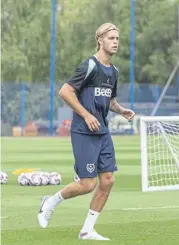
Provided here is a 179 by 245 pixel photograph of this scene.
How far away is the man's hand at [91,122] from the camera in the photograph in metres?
9.84

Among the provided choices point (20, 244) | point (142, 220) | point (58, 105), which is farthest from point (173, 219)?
point (58, 105)

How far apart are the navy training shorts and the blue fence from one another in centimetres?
4253

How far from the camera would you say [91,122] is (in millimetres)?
9844

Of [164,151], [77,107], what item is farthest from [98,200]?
[164,151]

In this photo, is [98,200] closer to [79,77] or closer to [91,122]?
[91,122]

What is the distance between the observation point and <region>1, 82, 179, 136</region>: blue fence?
2087 inches

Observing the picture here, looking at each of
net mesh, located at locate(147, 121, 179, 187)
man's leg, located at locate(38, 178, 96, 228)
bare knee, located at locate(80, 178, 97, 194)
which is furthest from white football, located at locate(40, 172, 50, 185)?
bare knee, located at locate(80, 178, 97, 194)

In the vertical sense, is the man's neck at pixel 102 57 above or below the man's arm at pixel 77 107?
above

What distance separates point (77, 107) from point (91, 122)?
213 mm

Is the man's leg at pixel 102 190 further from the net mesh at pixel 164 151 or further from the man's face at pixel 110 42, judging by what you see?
the net mesh at pixel 164 151

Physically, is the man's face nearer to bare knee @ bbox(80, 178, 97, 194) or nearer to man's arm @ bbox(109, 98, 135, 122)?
man's arm @ bbox(109, 98, 135, 122)

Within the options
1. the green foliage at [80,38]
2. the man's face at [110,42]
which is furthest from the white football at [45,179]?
the green foliage at [80,38]

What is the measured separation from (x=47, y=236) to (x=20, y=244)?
702 millimetres

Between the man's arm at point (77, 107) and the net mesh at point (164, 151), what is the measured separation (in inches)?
288
